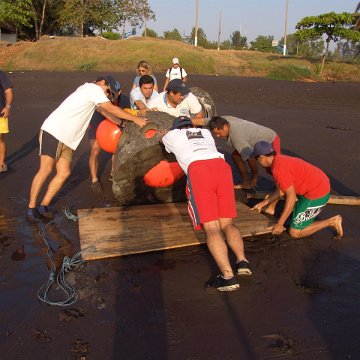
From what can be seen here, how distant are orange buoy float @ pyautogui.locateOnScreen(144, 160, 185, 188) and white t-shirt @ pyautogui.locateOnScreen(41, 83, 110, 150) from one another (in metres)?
1.13

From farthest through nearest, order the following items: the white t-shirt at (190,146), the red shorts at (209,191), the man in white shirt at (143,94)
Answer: the man in white shirt at (143,94)
the white t-shirt at (190,146)
the red shorts at (209,191)

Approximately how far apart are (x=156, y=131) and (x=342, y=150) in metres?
6.27

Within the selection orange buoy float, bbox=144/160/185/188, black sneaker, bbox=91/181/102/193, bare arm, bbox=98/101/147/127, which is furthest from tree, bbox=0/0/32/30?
orange buoy float, bbox=144/160/185/188

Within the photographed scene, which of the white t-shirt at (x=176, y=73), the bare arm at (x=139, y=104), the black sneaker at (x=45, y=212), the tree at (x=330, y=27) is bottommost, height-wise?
the black sneaker at (x=45, y=212)

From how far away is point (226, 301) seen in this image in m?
4.04

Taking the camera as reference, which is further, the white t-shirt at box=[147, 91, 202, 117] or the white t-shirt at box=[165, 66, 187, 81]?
the white t-shirt at box=[165, 66, 187, 81]

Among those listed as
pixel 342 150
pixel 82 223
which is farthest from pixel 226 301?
pixel 342 150

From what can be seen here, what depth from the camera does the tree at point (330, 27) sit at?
30.2m

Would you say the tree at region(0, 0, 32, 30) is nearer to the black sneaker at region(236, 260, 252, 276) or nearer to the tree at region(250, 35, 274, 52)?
the tree at region(250, 35, 274, 52)

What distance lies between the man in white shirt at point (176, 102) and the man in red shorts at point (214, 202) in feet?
6.28

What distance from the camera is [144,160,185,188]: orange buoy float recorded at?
592 cm

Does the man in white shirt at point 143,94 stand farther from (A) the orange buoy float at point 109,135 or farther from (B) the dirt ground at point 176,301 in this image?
(B) the dirt ground at point 176,301

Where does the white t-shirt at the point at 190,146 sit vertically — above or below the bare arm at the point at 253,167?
above

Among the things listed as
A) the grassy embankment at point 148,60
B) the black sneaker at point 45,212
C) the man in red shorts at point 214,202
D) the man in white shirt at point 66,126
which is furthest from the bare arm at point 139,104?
the grassy embankment at point 148,60
